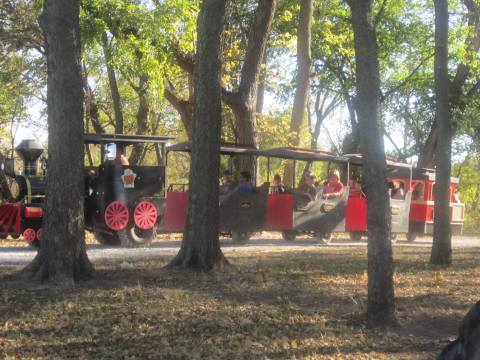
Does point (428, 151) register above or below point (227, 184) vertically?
above

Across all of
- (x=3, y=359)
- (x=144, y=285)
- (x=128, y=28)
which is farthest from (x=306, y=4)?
(x=3, y=359)

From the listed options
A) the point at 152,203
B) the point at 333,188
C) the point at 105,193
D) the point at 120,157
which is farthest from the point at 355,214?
the point at 105,193

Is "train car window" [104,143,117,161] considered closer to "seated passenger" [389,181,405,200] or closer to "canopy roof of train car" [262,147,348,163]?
"canopy roof of train car" [262,147,348,163]

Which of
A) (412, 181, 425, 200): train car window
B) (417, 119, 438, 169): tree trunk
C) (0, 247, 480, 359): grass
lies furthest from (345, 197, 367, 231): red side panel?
(417, 119, 438, 169): tree trunk

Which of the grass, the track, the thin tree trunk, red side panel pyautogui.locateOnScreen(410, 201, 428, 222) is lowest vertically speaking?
the grass

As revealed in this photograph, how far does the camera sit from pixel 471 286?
11.4m

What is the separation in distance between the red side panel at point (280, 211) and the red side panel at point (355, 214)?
2.06m

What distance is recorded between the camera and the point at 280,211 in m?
18.6

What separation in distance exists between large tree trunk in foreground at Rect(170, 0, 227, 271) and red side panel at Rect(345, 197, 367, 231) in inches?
367

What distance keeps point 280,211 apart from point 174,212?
3107 mm

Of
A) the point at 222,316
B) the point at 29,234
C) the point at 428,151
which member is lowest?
the point at 222,316

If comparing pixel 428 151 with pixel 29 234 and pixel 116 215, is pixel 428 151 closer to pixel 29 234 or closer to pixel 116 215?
pixel 116 215

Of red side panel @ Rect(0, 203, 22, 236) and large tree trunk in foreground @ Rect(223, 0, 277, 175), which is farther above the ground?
large tree trunk in foreground @ Rect(223, 0, 277, 175)

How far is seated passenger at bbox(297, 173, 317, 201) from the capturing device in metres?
19.0
